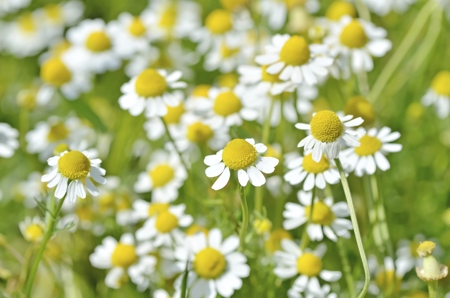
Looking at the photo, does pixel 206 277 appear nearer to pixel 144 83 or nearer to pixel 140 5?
pixel 144 83

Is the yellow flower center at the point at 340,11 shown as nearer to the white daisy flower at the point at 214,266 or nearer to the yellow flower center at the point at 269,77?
the yellow flower center at the point at 269,77

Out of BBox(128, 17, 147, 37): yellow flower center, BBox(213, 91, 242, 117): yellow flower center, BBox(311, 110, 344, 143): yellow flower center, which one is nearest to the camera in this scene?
BBox(311, 110, 344, 143): yellow flower center

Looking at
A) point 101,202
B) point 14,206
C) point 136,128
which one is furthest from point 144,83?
point 14,206

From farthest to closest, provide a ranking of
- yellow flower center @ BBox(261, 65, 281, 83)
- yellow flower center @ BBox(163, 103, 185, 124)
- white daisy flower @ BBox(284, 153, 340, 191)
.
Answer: yellow flower center @ BBox(163, 103, 185, 124)
yellow flower center @ BBox(261, 65, 281, 83)
white daisy flower @ BBox(284, 153, 340, 191)

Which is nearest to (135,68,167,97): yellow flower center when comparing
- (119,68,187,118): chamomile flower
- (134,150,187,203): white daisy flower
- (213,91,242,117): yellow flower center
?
(119,68,187,118): chamomile flower

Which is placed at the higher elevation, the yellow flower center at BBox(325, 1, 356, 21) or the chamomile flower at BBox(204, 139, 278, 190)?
the chamomile flower at BBox(204, 139, 278, 190)

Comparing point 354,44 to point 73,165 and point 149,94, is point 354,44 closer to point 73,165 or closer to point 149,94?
point 149,94

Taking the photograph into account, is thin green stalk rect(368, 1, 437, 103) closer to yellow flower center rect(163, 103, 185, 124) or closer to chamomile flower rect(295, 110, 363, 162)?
yellow flower center rect(163, 103, 185, 124)
